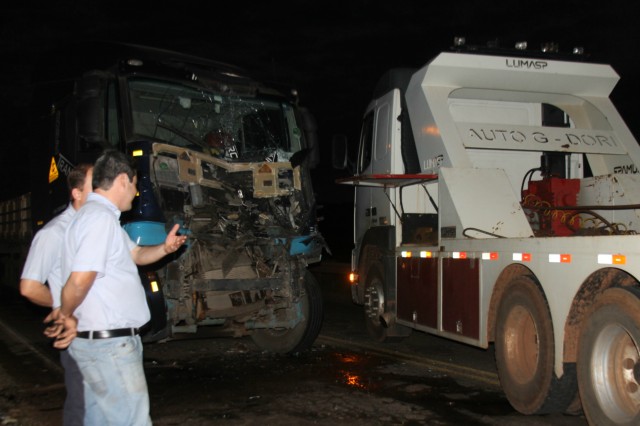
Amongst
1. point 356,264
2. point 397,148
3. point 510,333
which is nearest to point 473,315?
point 510,333

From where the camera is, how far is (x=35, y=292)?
3500 mm

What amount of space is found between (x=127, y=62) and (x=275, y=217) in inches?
93.2

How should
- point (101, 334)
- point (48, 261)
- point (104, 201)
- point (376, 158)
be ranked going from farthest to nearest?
point (376, 158), point (48, 261), point (104, 201), point (101, 334)

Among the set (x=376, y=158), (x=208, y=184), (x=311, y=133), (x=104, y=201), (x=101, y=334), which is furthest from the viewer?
(x=376, y=158)

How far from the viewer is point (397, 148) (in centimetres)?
846

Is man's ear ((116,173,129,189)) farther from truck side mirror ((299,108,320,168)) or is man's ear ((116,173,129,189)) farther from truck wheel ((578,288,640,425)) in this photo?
truck side mirror ((299,108,320,168))

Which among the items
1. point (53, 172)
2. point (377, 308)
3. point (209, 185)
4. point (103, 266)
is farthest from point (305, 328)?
point (103, 266)

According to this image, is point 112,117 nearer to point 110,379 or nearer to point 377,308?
point 377,308

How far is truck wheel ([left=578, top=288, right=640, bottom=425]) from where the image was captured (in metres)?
4.11

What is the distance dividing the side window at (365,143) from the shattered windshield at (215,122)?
1279 millimetres

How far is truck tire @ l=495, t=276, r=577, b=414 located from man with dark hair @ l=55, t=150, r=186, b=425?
3.08m

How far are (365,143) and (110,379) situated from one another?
686 centimetres

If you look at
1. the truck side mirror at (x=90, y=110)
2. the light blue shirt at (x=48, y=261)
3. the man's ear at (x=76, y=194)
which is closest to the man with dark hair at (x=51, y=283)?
the light blue shirt at (x=48, y=261)

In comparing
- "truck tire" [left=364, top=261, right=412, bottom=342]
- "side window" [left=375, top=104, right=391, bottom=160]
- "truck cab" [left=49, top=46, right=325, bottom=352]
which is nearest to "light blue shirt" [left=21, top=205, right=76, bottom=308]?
"truck cab" [left=49, top=46, right=325, bottom=352]
